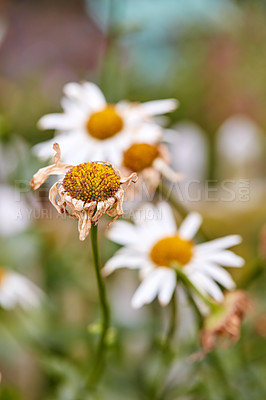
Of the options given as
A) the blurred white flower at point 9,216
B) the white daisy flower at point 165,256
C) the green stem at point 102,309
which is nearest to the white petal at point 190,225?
the white daisy flower at point 165,256

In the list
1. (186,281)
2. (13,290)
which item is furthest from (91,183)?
(13,290)

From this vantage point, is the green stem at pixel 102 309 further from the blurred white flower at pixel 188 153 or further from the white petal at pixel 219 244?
the blurred white flower at pixel 188 153

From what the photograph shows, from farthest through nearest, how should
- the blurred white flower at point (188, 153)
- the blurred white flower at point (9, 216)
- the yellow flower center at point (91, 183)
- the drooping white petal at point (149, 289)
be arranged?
the blurred white flower at point (188, 153), the blurred white flower at point (9, 216), the drooping white petal at point (149, 289), the yellow flower center at point (91, 183)

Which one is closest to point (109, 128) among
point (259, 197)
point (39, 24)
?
point (259, 197)

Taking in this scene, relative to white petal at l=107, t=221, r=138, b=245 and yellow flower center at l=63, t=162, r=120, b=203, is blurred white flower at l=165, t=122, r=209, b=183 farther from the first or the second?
yellow flower center at l=63, t=162, r=120, b=203

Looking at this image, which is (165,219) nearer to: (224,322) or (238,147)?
(224,322)

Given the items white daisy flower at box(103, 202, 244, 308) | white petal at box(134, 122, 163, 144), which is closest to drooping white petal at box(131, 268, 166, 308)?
white daisy flower at box(103, 202, 244, 308)
